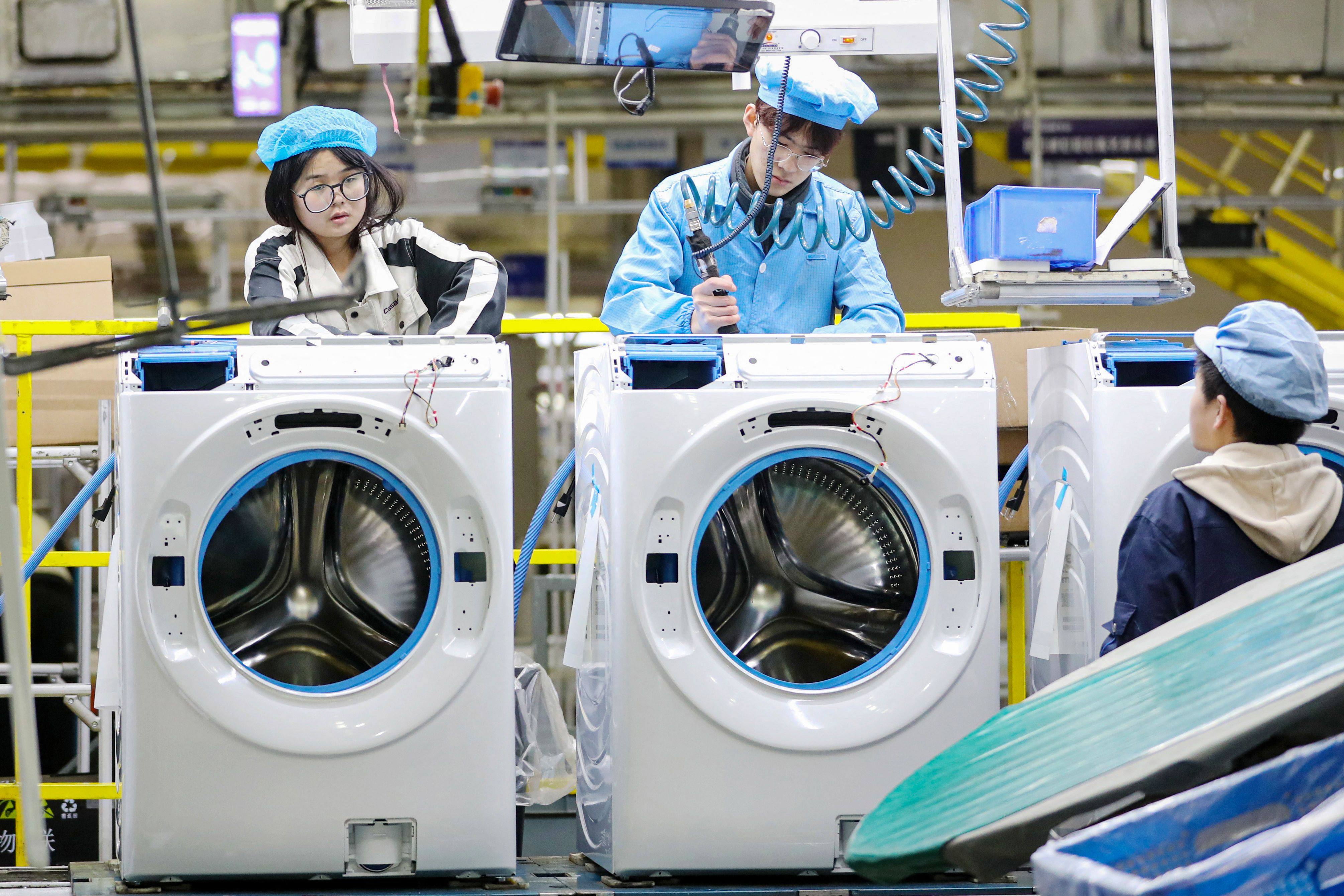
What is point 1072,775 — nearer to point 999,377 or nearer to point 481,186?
point 999,377

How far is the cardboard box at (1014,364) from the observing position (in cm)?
300

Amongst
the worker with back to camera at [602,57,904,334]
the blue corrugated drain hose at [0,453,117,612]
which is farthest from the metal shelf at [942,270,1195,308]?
the blue corrugated drain hose at [0,453,117,612]

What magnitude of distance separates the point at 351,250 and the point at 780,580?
1.05 meters

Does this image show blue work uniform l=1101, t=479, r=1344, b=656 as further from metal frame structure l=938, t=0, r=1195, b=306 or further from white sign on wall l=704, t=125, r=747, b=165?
white sign on wall l=704, t=125, r=747, b=165

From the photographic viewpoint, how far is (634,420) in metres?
2.28

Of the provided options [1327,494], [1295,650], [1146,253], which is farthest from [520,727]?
[1146,253]

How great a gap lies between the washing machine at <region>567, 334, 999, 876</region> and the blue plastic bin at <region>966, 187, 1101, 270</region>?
0.23 meters

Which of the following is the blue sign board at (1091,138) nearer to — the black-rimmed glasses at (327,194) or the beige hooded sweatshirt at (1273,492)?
the black-rimmed glasses at (327,194)

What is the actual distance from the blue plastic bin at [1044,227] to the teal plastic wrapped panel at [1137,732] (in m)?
1.07

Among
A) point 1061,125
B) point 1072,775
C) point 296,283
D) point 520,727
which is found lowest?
point 520,727

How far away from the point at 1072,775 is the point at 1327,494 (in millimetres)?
1065

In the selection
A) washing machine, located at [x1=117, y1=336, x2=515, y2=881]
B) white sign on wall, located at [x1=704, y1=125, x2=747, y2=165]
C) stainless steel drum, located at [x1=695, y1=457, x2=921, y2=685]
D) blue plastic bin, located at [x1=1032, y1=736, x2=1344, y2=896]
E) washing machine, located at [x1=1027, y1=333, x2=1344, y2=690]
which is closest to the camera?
blue plastic bin, located at [x1=1032, y1=736, x2=1344, y2=896]

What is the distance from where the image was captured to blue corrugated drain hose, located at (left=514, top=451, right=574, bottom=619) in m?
2.69

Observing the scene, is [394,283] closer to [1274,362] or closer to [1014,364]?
[1014,364]
